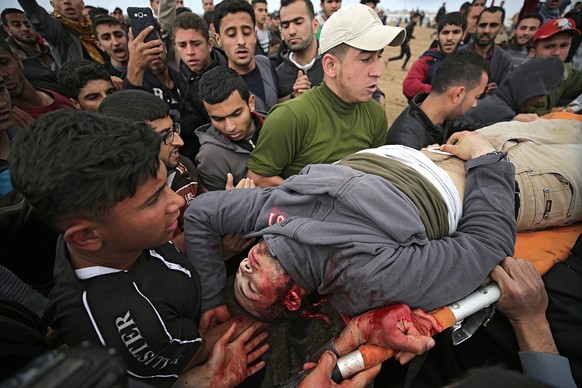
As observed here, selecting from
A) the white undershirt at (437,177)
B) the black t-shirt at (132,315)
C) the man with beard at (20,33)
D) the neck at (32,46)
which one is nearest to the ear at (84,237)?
the black t-shirt at (132,315)

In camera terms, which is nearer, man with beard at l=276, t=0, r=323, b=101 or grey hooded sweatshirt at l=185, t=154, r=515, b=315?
grey hooded sweatshirt at l=185, t=154, r=515, b=315

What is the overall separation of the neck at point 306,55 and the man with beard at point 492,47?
2571mm

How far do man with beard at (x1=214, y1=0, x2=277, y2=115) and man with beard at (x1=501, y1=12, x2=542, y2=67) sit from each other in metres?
4.97

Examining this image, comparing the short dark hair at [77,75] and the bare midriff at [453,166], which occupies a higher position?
the short dark hair at [77,75]

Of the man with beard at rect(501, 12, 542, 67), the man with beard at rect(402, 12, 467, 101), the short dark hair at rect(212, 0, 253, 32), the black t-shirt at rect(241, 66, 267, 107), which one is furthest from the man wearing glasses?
the man with beard at rect(501, 12, 542, 67)

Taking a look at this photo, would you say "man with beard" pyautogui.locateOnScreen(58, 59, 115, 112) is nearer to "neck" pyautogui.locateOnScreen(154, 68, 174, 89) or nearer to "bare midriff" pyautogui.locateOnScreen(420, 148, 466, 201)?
"neck" pyautogui.locateOnScreen(154, 68, 174, 89)

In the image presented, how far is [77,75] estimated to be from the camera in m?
2.55

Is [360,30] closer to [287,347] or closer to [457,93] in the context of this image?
[457,93]

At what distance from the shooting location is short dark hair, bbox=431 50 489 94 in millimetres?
2559

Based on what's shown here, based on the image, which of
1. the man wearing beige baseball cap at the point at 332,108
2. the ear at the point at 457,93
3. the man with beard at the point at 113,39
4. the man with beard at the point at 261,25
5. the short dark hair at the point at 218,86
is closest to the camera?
the man wearing beige baseball cap at the point at 332,108

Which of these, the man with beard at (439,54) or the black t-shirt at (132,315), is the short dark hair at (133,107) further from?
the man with beard at (439,54)

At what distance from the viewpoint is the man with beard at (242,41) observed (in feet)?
10.3

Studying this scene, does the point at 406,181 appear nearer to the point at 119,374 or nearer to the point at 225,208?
the point at 225,208

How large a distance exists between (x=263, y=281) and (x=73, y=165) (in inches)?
36.5
